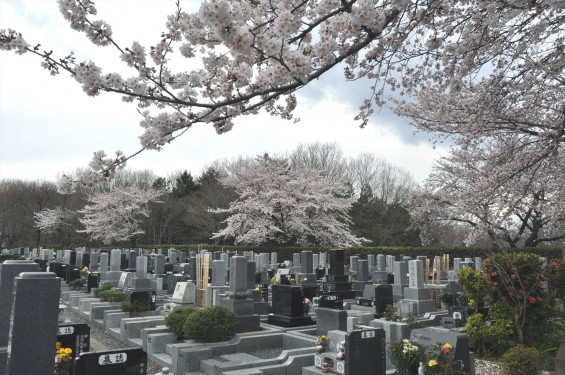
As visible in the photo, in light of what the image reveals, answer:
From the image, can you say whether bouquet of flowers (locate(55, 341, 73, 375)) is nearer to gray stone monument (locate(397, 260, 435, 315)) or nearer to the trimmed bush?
gray stone monument (locate(397, 260, 435, 315))

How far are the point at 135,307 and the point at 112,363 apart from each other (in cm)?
790

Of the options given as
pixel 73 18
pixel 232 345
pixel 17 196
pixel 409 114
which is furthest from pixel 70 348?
pixel 17 196

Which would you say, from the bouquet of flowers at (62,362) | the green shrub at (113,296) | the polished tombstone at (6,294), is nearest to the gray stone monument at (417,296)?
the green shrub at (113,296)

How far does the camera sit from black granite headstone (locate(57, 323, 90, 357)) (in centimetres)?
Answer: 623

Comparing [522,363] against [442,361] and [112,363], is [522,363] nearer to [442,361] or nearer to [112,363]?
[442,361]

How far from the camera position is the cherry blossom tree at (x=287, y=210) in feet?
99.6

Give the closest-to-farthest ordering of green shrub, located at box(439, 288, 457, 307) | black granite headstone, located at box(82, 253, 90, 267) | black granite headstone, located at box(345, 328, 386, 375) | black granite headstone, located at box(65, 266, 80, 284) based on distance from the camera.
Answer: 1. black granite headstone, located at box(345, 328, 386, 375)
2. green shrub, located at box(439, 288, 457, 307)
3. black granite headstone, located at box(65, 266, 80, 284)
4. black granite headstone, located at box(82, 253, 90, 267)

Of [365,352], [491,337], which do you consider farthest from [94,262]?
[491,337]

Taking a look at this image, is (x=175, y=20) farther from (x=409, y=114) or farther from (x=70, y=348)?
(x=409, y=114)

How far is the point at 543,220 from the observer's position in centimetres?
2486

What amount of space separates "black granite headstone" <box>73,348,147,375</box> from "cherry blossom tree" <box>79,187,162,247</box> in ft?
116

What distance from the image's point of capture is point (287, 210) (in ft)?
103

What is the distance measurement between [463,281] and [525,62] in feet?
16.3

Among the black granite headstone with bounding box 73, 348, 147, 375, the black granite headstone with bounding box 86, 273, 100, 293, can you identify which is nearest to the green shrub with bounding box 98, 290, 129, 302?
the black granite headstone with bounding box 86, 273, 100, 293
